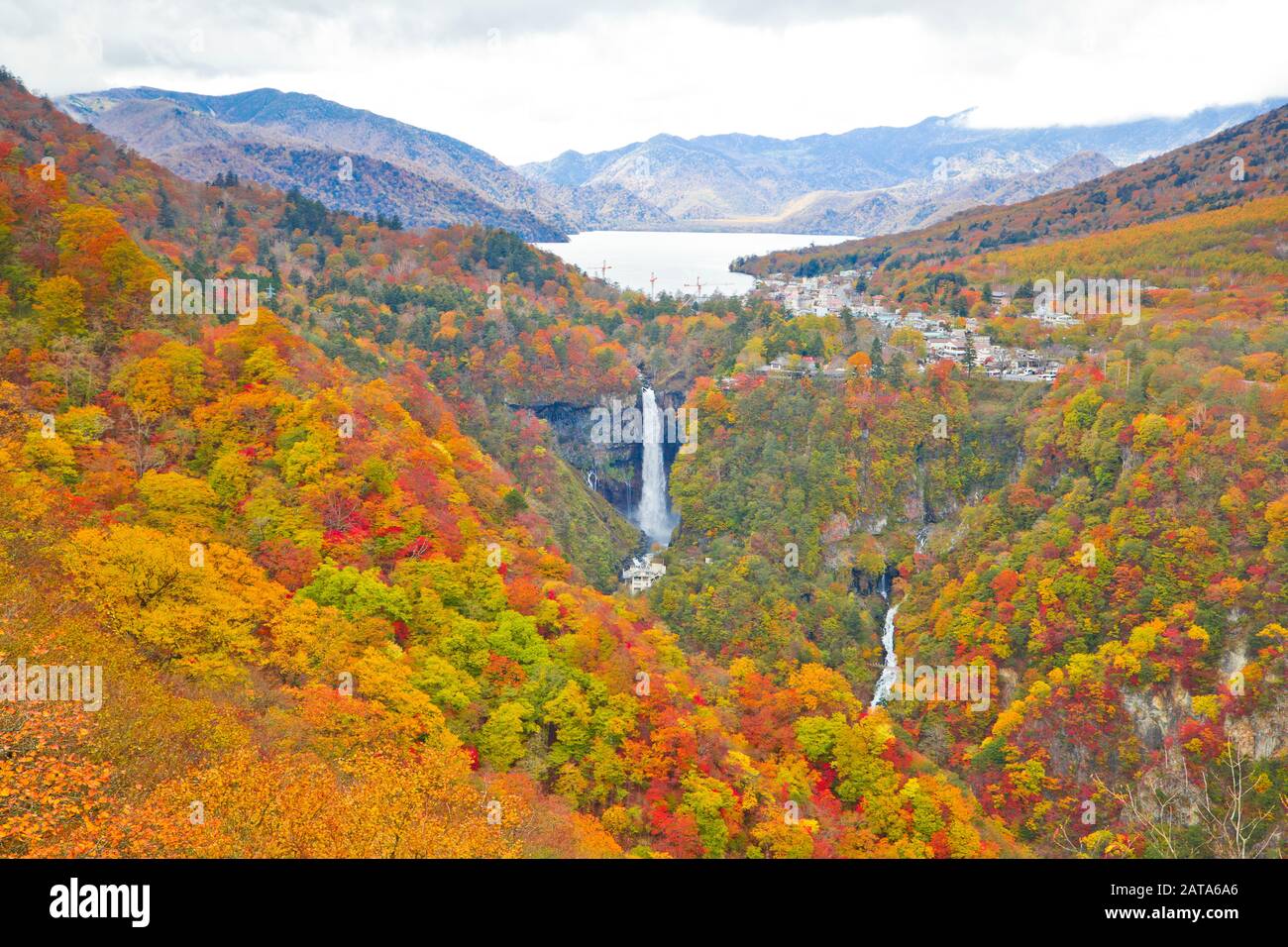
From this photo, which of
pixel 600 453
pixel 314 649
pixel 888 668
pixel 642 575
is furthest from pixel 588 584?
pixel 600 453

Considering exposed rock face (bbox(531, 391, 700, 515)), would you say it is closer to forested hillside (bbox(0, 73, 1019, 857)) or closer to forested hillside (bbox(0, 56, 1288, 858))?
forested hillside (bbox(0, 56, 1288, 858))

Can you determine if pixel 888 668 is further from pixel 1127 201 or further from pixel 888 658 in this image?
pixel 1127 201

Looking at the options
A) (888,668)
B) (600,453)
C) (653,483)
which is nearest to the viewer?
(888,668)

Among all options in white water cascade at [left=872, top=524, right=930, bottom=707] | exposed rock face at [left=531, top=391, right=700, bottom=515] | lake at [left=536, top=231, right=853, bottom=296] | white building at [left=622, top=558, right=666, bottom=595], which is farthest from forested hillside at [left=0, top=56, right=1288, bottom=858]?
lake at [left=536, top=231, right=853, bottom=296]

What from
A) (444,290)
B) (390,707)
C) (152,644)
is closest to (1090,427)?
(390,707)
